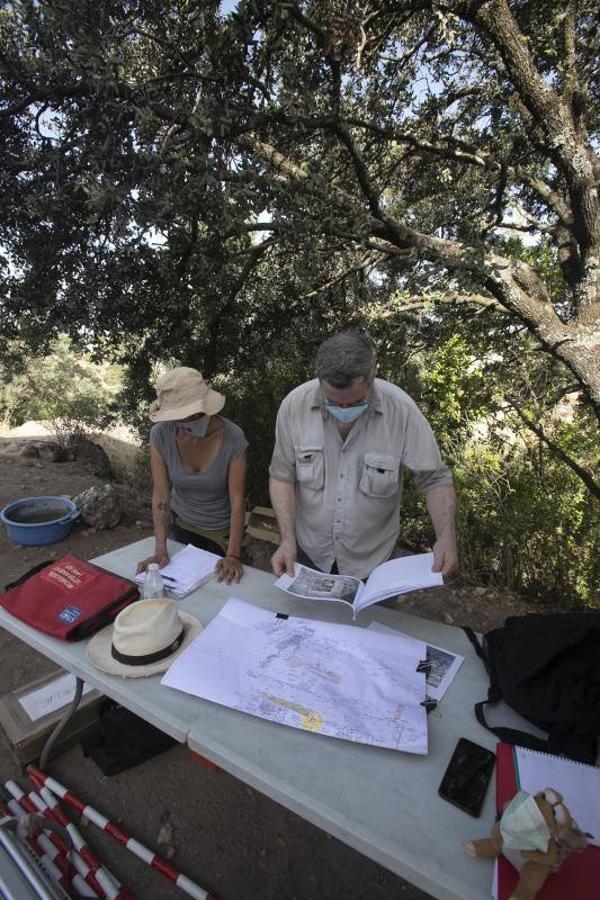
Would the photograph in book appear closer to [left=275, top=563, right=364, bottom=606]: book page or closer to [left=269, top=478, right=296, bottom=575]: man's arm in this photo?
[left=275, top=563, right=364, bottom=606]: book page

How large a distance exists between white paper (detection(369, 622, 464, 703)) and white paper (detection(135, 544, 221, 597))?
0.84m

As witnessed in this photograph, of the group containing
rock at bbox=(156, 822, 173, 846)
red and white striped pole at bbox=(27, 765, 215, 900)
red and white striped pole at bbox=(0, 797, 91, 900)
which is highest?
red and white striped pole at bbox=(0, 797, 91, 900)

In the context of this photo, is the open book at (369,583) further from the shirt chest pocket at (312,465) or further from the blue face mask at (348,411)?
the blue face mask at (348,411)

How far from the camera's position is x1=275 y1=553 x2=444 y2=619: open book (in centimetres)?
162

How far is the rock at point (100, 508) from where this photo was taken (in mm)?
5195

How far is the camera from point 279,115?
3.19 m

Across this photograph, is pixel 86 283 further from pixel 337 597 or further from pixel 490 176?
pixel 490 176

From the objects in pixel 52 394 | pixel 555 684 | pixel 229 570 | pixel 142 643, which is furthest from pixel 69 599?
pixel 52 394

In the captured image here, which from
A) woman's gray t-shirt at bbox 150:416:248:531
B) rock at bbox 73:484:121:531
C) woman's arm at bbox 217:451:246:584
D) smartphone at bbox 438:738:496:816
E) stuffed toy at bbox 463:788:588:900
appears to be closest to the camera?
stuffed toy at bbox 463:788:588:900

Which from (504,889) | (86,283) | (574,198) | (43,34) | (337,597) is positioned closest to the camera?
(504,889)

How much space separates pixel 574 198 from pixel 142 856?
6000 mm

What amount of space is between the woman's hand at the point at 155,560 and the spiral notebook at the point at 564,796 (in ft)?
5.27

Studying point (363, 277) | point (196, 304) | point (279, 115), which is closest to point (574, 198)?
point (363, 277)

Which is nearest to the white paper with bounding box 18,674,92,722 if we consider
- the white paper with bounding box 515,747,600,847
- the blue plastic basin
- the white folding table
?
the white folding table
